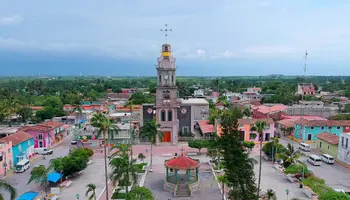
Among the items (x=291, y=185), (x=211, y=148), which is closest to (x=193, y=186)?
(x=211, y=148)

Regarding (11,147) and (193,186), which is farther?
(11,147)

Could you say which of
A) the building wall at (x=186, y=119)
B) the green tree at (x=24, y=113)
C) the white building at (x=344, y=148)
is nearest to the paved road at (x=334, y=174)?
the white building at (x=344, y=148)

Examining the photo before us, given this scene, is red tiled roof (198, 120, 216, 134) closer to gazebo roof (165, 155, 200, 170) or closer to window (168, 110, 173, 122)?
window (168, 110, 173, 122)

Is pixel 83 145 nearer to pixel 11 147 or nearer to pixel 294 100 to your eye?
pixel 11 147

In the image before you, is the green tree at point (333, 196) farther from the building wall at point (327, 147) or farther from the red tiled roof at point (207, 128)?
the red tiled roof at point (207, 128)

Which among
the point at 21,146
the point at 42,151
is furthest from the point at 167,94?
the point at 21,146
